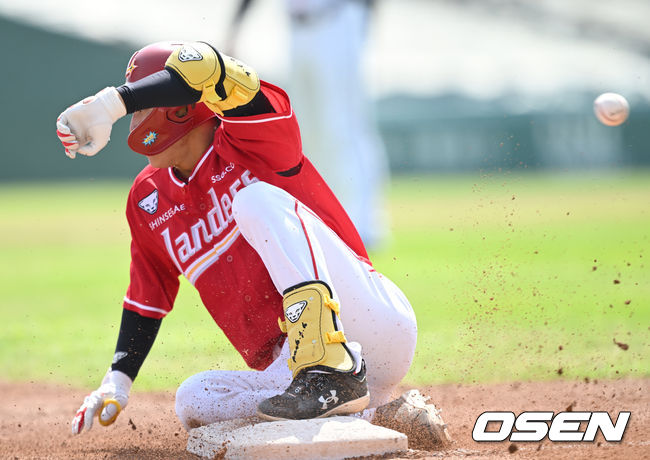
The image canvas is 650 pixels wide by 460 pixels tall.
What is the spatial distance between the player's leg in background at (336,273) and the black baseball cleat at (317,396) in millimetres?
280

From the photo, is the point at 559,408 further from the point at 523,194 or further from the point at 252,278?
the point at 523,194

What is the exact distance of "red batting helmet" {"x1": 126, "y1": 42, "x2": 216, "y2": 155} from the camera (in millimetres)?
2994

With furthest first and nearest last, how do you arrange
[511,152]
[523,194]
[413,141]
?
1. [413,141]
2. [511,152]
3. [523,194]

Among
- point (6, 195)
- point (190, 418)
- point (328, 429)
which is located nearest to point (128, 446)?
point (190, 418)

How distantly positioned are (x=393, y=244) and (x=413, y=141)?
2828 cm

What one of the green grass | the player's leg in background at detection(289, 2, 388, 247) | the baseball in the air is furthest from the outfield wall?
the baseball in the air

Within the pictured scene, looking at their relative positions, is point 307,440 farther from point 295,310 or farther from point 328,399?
point 295,310

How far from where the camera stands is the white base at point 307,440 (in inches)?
97.7

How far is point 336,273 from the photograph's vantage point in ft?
9.39

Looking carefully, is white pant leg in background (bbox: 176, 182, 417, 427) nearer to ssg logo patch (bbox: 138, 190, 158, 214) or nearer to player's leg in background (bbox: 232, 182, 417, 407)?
player's leg in background (bbox: 232, 182, 417, 407)

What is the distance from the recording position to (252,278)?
9.84 ft

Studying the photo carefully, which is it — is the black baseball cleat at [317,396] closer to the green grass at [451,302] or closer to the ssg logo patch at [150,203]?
the ssg logo patch at [150,203]

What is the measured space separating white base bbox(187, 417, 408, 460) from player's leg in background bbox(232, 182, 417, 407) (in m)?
0.40

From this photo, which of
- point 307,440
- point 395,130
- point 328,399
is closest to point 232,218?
point 328,399
